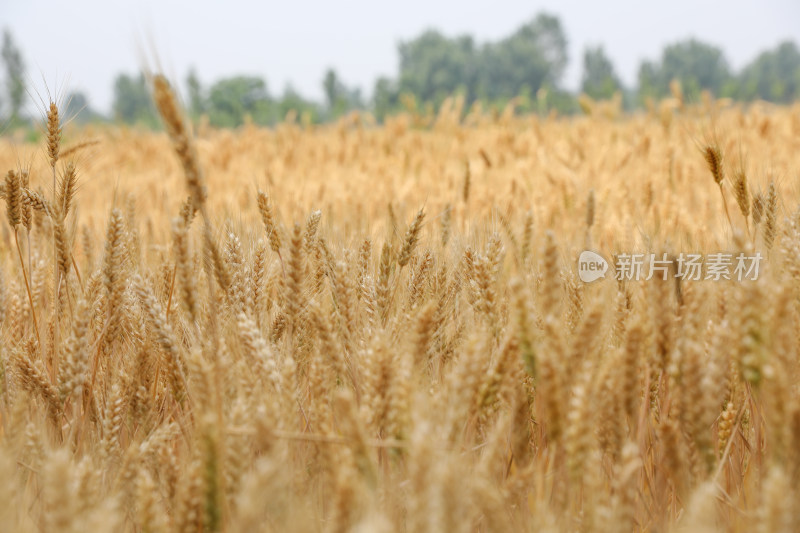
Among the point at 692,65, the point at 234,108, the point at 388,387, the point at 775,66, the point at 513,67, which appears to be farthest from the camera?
the point at 775,66

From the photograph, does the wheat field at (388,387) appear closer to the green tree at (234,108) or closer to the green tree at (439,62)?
the green tree at (234,108)

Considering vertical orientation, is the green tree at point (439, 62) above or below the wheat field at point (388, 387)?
above

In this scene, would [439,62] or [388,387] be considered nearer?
[388,387]

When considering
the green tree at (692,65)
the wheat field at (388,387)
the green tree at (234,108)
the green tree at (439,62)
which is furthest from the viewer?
the green tree at (692,65)

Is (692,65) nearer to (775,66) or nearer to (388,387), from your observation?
(775,66)

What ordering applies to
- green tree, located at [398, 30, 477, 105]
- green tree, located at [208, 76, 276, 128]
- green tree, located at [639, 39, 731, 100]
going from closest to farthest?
1. green tree, located at [208, 76, 276, 128]
2. green tree, located at [398, 30, 477, 105]
3. green tree, located at [639, 39, 731, 100]

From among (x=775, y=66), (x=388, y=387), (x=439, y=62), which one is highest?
(x=439, y=62)

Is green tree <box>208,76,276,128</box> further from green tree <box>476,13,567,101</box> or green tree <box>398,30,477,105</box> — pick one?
green tree <box>476,13,567,101</box>

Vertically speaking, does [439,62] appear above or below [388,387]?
above

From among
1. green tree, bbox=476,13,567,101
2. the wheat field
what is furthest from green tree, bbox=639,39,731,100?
the wheat field

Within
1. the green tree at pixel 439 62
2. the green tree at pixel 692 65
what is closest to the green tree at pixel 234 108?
the green tree at pixel 439 62

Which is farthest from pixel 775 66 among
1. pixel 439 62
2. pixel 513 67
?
pixel 439 62

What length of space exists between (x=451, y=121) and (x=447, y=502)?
683 cm

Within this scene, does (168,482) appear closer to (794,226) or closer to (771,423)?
(771,423)
